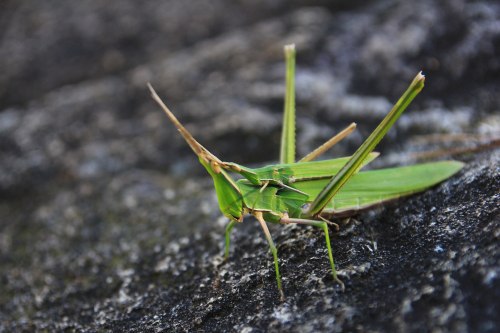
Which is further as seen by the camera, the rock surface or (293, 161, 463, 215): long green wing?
(293, 161, 463, 215): long green wing

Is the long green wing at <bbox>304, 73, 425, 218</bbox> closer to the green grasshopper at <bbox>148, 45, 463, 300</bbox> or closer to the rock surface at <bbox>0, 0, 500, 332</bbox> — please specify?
the green grasshopper at <bbox>148, 45, 463, 300</bbox>

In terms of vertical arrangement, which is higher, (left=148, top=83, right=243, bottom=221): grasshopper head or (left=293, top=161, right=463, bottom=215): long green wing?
(left=148, top=83, right=243, bottom=221): grasshopper head

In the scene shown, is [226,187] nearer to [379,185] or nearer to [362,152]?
[362,152]

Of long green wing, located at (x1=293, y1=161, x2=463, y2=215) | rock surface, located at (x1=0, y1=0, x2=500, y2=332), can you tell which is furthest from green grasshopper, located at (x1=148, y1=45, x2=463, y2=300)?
rock surface, located at (x1=0, y1=0, x2=500, y2=332)

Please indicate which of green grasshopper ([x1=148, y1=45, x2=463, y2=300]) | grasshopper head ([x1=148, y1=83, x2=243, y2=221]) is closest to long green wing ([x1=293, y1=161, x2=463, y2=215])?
green grasshopper ([x1=148, y1=45, x2=463, y2=300])

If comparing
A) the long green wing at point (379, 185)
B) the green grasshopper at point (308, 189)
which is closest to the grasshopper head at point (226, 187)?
the green grasshopper at point (308, 189)

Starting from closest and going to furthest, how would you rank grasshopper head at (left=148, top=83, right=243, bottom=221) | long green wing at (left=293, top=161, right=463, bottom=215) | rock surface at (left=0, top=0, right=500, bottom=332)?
1. rock surface at (left=0, top=0, right=500, bottom=332)
2. grasshopper head at (left=148, top=83, right=243, bottom=221)
3. long green wing at (left=293, top=161, right=463, bottom=215)

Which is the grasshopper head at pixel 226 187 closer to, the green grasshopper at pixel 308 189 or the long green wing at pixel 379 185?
the green grasshopper at pixel 308 189

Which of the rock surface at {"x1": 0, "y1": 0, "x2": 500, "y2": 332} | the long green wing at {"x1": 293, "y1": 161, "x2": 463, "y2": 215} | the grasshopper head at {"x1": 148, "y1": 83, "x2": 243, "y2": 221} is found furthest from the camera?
the long green wing at {"x1": 293, "y1": 161, "x2": 463, "y2": 215}
